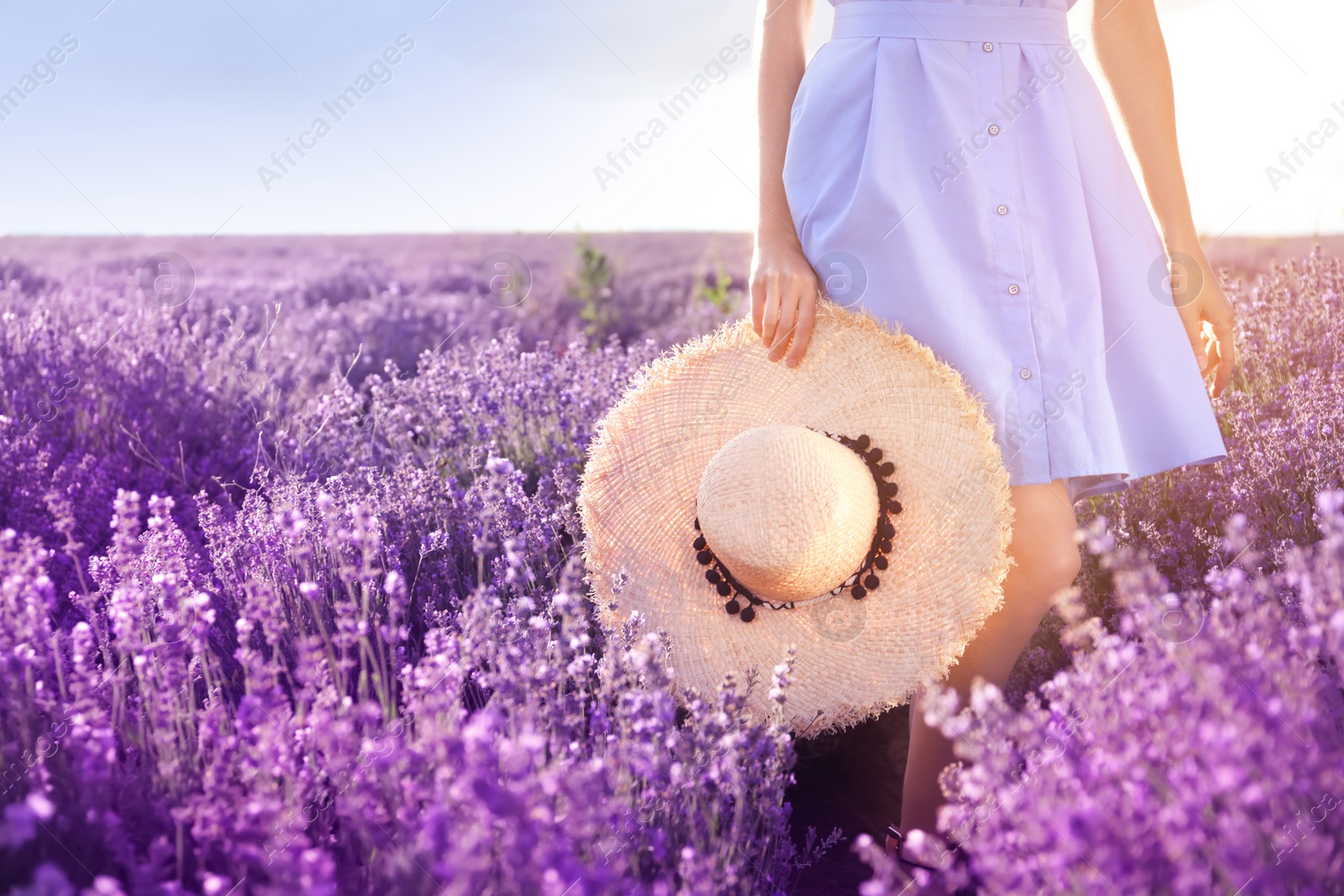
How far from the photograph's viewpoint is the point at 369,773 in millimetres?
1319

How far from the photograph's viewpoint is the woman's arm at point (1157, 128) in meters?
2.10

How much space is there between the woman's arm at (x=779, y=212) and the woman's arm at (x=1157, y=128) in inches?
26.6

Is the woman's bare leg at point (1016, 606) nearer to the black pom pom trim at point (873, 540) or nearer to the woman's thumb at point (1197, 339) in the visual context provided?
the black pom pom trim at point (873, 540)

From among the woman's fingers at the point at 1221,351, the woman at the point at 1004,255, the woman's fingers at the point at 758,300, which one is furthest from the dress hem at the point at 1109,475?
the woman's fingers at the point at 758,300

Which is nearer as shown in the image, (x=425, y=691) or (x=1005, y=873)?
(x=1005, y=873)

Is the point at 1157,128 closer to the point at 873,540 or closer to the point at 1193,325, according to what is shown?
the point at 1193,325

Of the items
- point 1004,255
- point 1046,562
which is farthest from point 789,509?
point 1004,255

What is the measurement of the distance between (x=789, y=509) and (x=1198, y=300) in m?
1.04

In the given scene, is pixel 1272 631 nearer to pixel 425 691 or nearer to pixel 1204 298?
pixel 1204 298

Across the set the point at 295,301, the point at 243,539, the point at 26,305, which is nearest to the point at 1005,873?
the point at 243,539

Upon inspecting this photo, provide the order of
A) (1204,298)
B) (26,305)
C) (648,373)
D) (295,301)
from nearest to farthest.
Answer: (1204,298)
(648,373)
(26,305)
(295,301)

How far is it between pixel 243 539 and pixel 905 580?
1609 millimetres

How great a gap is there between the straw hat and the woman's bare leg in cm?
7

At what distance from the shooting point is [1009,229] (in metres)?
1.90
